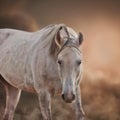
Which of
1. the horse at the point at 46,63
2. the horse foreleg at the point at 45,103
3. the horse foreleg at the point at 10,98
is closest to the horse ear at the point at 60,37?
the horse at the point at 46,63

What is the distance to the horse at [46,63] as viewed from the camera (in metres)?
5.54

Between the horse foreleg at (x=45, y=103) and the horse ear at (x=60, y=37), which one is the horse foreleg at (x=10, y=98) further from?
the horse ear at (x=60, y=37)

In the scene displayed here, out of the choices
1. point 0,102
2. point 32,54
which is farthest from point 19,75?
point 0,102

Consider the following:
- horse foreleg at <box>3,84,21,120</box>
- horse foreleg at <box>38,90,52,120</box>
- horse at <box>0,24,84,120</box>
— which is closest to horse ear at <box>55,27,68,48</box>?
horse at <box>0,24,84,120</box>

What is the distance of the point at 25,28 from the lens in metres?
10.8

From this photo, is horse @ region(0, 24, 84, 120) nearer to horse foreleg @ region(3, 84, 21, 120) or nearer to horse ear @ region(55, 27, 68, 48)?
horse ear @ region(55, 27, 68, 48)

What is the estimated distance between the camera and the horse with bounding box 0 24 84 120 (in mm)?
5535

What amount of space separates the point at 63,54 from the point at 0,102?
4.55 meters

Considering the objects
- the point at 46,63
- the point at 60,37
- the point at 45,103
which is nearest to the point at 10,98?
the point at 45,103

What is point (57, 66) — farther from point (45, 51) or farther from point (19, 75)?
point (19, 75)

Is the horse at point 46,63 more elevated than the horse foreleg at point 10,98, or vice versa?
the horse at point 46,63

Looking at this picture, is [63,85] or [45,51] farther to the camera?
[45,51]

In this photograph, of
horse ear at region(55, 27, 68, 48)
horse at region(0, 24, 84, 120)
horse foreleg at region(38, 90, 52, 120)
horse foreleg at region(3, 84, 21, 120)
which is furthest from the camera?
horse foreleg at region(3, 84, 21, 120)

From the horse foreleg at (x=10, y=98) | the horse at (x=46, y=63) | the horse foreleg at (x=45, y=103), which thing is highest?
the horse at (x=46, y=63)
